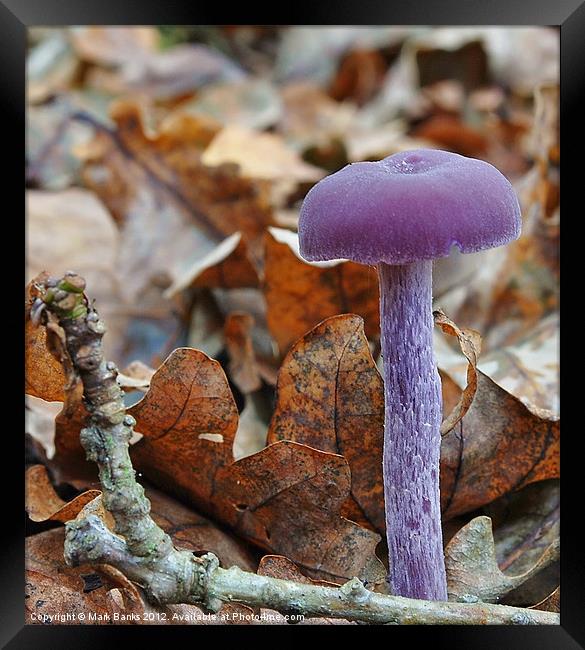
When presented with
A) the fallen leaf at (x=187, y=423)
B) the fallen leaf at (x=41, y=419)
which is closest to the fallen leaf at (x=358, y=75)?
the fallen leaf at (x=41, y=419)

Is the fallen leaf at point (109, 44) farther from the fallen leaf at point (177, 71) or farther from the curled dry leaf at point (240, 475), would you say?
the curled dry leaf at point (240, 475)

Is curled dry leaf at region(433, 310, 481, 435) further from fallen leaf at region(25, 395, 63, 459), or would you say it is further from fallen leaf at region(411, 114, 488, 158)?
fallen leaf at region(411, 114, 488, 158)

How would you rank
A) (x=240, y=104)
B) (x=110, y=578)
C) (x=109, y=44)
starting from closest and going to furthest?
(x=110, y=578) < (x=240, y=104) < (x=109, y=44)

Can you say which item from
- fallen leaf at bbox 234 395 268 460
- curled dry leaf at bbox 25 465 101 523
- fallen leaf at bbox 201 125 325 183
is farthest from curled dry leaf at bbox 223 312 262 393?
fallen leaf at bbox 201 125 325 183

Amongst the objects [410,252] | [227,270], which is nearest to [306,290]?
[227,270]

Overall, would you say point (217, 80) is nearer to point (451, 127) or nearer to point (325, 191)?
point (451, 127)

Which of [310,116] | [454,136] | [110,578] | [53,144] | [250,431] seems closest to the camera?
[110,578]

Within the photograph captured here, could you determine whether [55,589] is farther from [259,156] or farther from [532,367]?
[259,156]

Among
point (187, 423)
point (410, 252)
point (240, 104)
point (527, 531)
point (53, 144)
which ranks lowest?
point (527, 531)
